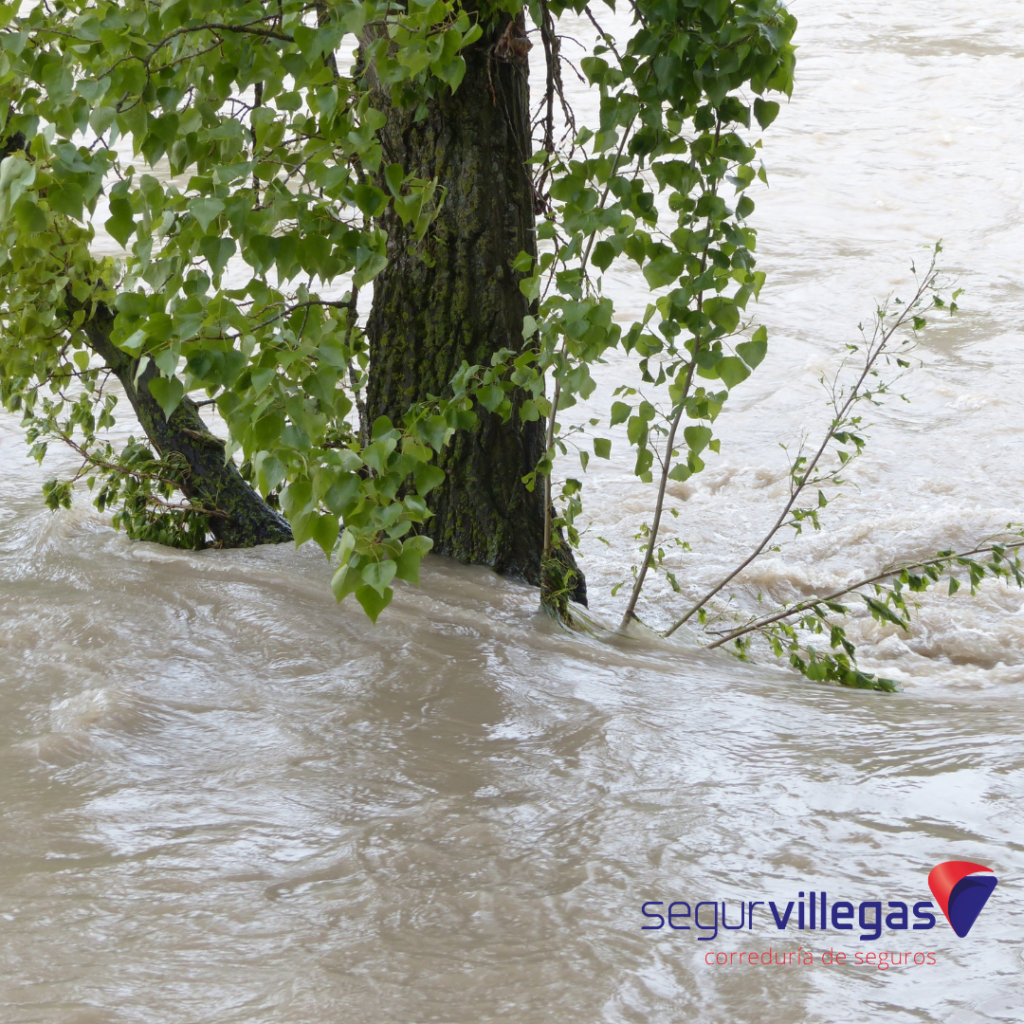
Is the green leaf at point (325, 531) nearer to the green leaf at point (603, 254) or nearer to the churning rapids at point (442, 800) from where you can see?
the churning rapids at point (442, 800)

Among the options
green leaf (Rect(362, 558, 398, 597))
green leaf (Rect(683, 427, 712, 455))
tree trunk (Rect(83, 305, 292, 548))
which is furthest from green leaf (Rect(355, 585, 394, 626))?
tree trunk (Rect(83, 305, 292, 548))

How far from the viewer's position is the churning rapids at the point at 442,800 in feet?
5.17

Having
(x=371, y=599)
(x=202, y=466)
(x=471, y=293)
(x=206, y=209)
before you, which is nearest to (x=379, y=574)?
(x=371, y=599)

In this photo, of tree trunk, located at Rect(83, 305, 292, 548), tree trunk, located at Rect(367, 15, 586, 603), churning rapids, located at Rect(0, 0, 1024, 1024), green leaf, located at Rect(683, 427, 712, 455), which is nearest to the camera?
churning rapids, located at Rect(0, 0, 1024, 1024)

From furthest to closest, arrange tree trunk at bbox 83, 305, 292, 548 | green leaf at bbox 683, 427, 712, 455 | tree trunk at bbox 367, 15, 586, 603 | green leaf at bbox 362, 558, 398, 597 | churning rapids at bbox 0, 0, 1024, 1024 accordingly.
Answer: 1. tree trunk at bbox 83, 305, 292, 548
2. tree trunk at bbox 367, 15, 586, 603
3. green leaf at bbox 683, 427, 712, 455
4. green leaf at bbox 362, 558, 398, 597
5. churning rapids at bbox 0, 0, 1024, 1024

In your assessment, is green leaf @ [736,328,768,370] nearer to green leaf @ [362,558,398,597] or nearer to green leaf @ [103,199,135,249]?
green leaf @ [362,558,398,597]

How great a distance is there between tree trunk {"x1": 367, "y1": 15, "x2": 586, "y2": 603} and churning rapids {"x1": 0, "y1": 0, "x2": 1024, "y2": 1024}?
0.73 ft

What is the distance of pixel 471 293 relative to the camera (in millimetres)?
3475

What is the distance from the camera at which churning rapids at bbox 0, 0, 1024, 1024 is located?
1576 mm

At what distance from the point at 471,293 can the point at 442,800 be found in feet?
5.99

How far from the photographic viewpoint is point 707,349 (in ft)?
8.55

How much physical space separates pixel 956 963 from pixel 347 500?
1.14m

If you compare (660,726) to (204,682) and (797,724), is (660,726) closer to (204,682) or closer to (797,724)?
(797,724)

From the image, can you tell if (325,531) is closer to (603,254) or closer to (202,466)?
(603,254)
